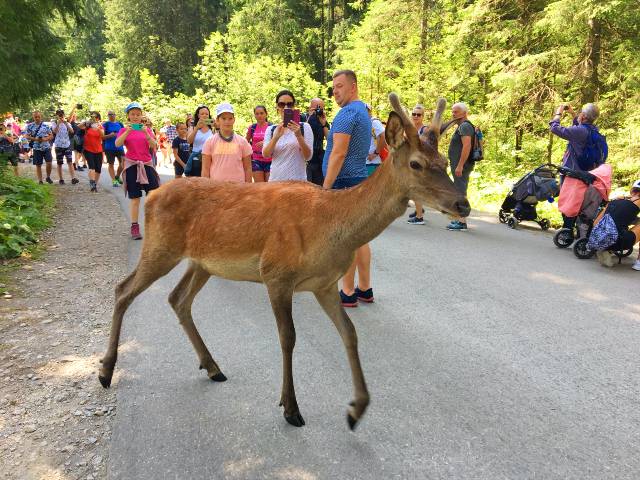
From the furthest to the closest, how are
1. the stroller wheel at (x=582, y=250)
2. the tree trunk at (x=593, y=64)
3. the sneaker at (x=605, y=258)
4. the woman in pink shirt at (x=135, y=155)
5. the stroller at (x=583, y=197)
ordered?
the tree trunk at (x=593, y=64)
the woman in pink shirt at (x=135, y=155)
the stroller at (x=583, y=197)
the stroller wheel at (x=582, y=250)
the sneaker at (x=605, y=258)

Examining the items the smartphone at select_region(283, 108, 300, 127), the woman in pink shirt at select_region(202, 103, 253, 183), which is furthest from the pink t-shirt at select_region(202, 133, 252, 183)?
the smartphone at select_region(283, 108, 300, 127)

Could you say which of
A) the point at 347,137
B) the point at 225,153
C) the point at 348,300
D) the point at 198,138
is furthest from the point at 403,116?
the point at 198,138

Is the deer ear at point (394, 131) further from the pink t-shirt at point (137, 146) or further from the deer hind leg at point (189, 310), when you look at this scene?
the pink t-shirt at point (137, 146)

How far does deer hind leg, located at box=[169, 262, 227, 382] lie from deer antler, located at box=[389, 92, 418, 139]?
2069 millimetres

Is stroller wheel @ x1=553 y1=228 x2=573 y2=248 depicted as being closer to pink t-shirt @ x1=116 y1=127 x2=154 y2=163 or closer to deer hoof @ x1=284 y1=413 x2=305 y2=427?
deer hoof @ x1=284 y1=413 x2=305 y2=427

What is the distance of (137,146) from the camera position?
26.5ft

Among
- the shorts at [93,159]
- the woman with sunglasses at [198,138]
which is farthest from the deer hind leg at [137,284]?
the shorts at [93,159]

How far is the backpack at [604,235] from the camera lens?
666cm

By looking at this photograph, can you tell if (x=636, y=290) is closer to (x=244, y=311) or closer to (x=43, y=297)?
(x=244, y=311)

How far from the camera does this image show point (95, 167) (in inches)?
551

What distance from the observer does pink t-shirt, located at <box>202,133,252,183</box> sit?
240 inches

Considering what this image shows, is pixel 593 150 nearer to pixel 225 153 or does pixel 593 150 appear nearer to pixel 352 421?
pixel 225 153

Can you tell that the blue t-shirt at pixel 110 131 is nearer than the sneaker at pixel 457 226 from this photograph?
No

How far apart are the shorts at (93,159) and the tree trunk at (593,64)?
566 inches
